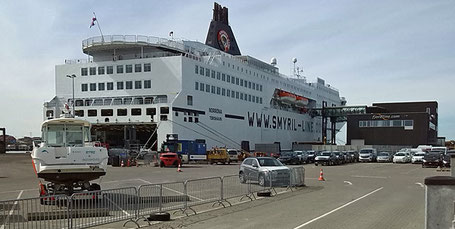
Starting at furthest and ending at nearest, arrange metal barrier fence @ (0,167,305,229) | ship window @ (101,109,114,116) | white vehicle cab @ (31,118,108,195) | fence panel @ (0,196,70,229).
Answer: ship window @ (101,109,114,116)
white vehicle cab @ (31,118,108,195)
metal barrier fence @ (0,167,305,229)
fence panel @ (0,196,70,229)

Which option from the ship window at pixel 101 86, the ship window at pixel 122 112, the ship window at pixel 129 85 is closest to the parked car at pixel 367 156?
the ship window at pixel 122 112

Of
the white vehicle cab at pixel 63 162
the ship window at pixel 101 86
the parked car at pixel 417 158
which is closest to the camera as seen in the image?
the white vehicle cab at pixel 63 162

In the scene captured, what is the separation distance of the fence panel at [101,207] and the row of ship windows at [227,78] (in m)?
44.9

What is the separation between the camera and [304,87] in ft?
298

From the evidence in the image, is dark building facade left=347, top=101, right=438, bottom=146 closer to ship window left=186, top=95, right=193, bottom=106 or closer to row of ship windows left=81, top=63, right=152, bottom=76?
ship window left=186, top=95, right=193, bottom=106

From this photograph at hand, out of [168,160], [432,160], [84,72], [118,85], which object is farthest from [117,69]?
[432,160]

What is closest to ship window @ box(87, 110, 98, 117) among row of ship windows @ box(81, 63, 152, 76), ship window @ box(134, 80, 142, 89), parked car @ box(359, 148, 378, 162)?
row of ship windows @ box(81, 63, 152, 76)

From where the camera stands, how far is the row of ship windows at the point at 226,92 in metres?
56.5

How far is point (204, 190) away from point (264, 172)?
4.64 m

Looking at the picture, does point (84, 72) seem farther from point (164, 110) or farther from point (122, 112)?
point (164, 110)

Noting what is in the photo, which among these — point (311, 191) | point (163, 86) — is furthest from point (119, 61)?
point (311, 191)

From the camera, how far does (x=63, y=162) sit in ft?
44.1

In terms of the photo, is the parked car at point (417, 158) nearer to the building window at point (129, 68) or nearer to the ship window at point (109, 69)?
the building window at point (129, 68)

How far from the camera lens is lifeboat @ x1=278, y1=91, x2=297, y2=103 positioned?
255 feet
